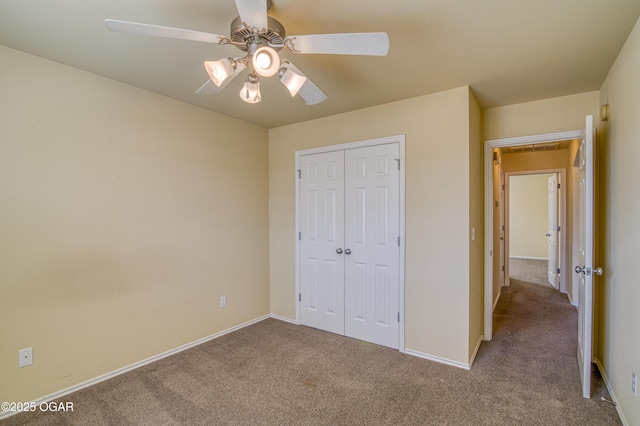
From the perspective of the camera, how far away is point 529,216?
8.54m

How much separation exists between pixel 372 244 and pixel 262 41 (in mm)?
2189

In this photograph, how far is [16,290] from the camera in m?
2.06

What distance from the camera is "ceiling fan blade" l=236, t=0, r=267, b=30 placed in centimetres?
124

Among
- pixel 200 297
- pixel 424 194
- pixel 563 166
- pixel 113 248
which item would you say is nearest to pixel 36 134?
pixel 113 248

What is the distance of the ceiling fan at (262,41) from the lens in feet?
4.37

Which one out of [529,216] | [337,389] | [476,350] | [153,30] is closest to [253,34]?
[153,30]

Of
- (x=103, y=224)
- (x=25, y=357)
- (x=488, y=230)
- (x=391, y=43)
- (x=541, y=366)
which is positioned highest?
(x=391, y=43)

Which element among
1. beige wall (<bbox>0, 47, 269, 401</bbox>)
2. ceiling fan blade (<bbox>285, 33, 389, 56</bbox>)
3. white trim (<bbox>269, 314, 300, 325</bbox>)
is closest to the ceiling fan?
ceiling fan blade (<bbox>285, 33, 389, 56</bbox>)

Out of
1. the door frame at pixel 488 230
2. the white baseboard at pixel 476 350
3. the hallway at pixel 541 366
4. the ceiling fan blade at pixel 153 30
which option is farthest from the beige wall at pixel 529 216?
the ceiling fan blade at pixel 153 30

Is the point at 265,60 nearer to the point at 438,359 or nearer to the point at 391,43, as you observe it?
the point at 391,43

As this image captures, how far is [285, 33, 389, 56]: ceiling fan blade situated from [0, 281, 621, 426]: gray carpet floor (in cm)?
218

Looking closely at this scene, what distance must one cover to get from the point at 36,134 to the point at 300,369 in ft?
8.79

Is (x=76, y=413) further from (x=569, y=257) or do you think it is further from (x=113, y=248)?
(x=569, y=257)

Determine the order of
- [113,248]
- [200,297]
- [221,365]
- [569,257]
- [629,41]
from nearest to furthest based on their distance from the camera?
[629,41], [113,248], [221,365], [200,297], [569,257]
